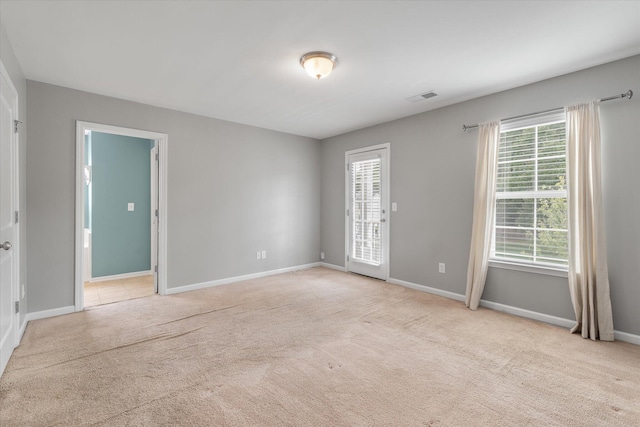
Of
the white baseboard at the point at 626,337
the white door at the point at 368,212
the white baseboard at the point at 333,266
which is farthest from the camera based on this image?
the white baseboard at the point at 333,266

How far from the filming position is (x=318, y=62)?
8.91ft

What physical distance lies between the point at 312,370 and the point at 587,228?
2.76 meters

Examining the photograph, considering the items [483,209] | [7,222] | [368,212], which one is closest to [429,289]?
[483,209]

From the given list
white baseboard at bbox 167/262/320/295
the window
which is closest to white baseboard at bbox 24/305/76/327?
white baseboard at bbox 167/262/320/295

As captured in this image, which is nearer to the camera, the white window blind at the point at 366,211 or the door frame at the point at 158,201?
the door frame at the point at 158,201

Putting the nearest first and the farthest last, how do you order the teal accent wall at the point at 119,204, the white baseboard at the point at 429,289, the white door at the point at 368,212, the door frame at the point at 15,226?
the door frame at the point at 15,226 < the white baseboard at the point at 429,289 < the white door at the point at 368,212 < the teal accent wall at the point at 119,204

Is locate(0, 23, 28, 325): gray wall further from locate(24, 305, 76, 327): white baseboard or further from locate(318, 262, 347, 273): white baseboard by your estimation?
locate(318, 262, 347, 273): white baseboard

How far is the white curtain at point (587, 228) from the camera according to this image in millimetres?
2768

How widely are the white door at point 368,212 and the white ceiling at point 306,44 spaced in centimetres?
141

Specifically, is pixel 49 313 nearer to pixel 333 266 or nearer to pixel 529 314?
pixel 333 266

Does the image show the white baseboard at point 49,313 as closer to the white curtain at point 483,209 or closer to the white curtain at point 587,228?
the white curtain at point 483,209

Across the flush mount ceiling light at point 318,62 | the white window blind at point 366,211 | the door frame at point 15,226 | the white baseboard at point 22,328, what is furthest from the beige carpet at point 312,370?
the flush mount ceiling light at point 318,62

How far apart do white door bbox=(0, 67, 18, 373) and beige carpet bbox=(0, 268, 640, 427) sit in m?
0.24

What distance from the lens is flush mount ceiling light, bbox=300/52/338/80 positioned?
269cm
